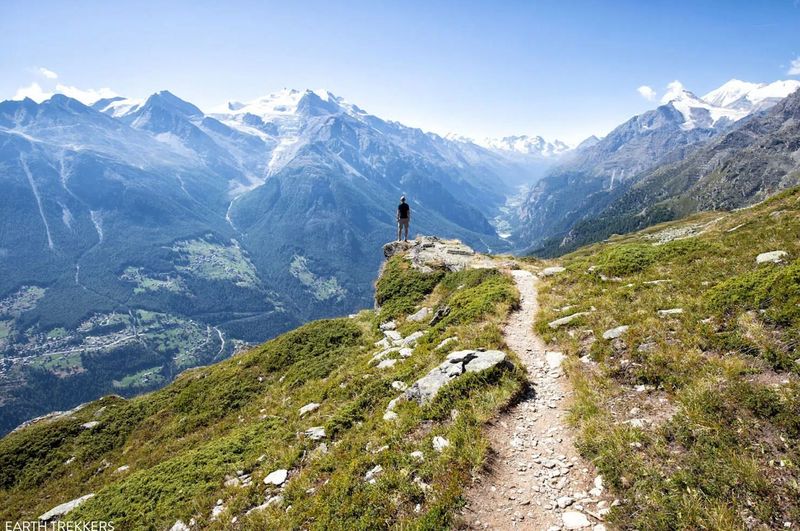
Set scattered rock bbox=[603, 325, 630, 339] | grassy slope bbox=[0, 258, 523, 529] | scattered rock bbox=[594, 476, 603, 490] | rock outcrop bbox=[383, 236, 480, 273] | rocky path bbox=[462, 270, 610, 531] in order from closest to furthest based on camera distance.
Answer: rocky path bbox=[462, 270, 610, 531] < scattered rock bbox=[594, 476, 603, 490] < grassy slope bbox=[0, 258, 523, 529] < scattered rock bbox=[603, 325, 630, 339] < rock outcrop bbox=[383, 236, 480, 273]

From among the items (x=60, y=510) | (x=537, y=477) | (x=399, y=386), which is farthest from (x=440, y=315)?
(x=60, y=510)

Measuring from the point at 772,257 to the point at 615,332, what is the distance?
867cm

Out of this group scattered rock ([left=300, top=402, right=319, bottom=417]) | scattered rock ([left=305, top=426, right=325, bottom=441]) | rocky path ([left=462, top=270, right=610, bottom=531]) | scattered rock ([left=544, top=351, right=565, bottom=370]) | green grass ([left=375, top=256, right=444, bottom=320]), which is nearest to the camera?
rocky path ([left=462, top=270, right=610, bottom=531])

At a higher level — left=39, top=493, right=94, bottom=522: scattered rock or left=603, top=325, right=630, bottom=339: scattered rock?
left=603, top=325, right=630, bottom=339: scattered rock

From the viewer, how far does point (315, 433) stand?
14898 millimetres

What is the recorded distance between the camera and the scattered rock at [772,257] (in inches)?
639

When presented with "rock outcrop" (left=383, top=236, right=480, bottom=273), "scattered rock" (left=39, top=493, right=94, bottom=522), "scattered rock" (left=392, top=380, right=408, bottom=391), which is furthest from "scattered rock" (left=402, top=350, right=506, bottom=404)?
"rock outcrop" (left=383, top=236, right=480, bottom=273)

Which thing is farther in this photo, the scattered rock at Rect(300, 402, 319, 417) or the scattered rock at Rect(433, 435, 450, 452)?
the scattered rock at Rect(300, 402, 319, 417)

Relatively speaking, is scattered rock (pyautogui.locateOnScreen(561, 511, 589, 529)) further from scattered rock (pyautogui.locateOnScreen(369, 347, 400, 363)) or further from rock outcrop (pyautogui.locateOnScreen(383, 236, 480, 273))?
rock outcrop (pyautogui.locateOnScreen(383, 236, 480, 273))

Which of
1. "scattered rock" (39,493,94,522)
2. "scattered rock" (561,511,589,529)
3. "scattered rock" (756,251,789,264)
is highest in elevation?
"scattered rock" (756,251,789,264)

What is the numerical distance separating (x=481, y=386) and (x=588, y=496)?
4.90 m

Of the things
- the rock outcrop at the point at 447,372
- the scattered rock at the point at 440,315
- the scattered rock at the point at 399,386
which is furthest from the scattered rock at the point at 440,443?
the scattered rock at the point at 440,315

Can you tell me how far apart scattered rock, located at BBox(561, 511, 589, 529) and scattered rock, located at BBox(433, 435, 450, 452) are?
11.2ft

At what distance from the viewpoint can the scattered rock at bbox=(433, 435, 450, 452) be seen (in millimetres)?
11000
